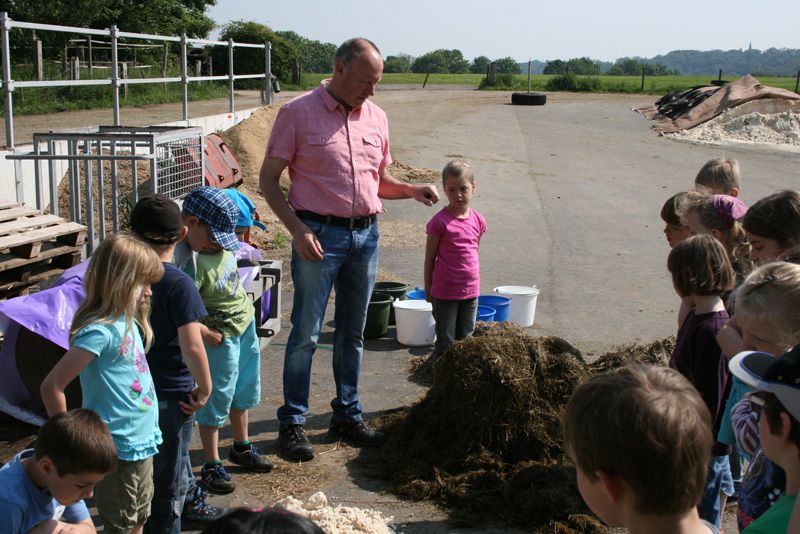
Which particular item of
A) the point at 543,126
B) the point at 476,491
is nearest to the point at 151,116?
the point at 543,126

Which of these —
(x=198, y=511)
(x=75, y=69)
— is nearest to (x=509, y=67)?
(x=75, y=69)

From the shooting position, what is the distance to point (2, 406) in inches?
203

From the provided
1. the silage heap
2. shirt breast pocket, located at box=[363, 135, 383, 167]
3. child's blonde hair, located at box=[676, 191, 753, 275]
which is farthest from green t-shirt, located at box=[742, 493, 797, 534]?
shirt breast pocket, located at box=[363, 135, 383, 167]

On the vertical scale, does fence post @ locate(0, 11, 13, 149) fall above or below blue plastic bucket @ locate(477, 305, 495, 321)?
above

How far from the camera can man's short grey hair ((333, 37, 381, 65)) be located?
4.98 meters

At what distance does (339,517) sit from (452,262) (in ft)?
7.52

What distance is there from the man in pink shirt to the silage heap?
40 cm

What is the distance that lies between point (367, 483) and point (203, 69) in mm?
31445

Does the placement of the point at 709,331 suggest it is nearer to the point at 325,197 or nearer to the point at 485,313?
the point at 325,197

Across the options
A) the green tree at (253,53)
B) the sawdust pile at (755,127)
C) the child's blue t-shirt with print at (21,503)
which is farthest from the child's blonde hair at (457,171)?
the green tree at (253,53)

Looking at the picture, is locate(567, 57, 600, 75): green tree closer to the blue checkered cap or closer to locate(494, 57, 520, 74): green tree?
locate(494, 57, 520, 74): green tree

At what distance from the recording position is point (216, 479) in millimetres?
4625

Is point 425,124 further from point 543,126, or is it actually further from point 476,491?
point 476,491

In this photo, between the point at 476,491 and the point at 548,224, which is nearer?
the point at 476,491
